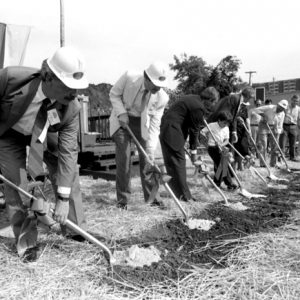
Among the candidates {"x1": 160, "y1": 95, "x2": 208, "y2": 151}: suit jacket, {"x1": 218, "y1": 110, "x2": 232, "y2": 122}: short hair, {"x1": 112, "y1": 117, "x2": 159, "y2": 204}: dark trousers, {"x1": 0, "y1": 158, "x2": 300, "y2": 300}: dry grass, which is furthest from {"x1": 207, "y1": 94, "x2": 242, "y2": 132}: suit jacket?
{"x1": 0, "y1": 158, "x2": 300, "y2": 300}: dry grass

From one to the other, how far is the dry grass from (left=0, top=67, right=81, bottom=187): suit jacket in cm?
63

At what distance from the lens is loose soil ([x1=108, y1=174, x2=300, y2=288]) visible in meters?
2.60

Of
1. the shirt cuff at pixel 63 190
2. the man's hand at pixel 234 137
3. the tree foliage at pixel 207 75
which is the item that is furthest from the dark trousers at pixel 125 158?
the tree foliage at pixel 207 75

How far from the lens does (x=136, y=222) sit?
385 centimetres

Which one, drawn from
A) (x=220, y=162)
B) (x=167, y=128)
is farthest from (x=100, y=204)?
(x=220, y=162)

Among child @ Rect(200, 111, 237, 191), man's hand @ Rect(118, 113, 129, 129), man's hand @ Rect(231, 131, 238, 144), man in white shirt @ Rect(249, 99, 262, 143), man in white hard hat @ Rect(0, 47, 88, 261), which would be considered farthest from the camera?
man in white shirt @ Rect(249, 99, 262, 143)

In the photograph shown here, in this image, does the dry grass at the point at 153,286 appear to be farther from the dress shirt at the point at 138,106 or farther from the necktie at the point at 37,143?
the dress shirt at the point at 138,106

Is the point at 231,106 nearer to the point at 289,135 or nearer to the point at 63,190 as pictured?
the point at 63,190

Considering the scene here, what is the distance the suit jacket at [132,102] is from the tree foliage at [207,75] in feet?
38.0

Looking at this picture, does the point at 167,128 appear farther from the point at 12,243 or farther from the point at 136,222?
the point at 12,243

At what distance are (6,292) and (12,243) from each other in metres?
0.94

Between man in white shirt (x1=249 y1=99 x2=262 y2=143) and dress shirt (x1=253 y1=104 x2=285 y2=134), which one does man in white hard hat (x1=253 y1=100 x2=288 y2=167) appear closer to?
dress shirt (x1=253 y1=104 x2=285 y2=134)

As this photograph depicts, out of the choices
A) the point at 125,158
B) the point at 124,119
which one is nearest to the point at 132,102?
the point at 124,119

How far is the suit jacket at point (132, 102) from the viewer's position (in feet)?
13.8
